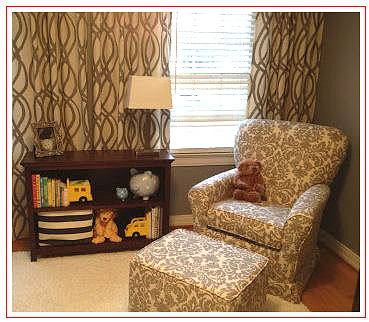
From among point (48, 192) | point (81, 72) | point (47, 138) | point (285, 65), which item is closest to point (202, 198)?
point (48, 192)

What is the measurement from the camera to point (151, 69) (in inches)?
119

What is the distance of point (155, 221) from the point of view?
2.98 meters

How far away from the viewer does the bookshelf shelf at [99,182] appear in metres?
2.69

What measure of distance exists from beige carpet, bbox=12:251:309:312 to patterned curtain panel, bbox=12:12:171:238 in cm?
52

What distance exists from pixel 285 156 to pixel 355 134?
1.67 feet

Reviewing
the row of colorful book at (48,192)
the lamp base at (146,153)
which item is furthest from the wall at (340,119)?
the row of colorful book at (48,192)

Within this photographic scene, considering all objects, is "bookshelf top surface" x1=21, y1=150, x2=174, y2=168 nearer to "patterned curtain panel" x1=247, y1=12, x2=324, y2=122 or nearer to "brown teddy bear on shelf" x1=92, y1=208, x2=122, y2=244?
"brown teddy bear on shelf" x1=92, y1=208, x2=122, y2=244

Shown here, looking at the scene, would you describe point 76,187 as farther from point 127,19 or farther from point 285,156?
point 285,156

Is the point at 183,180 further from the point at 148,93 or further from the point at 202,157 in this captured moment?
the point at 148,93

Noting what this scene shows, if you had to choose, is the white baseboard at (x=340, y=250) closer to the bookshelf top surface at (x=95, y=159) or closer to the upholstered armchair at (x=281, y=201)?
the upholstered armchair at (x=281, y=201)

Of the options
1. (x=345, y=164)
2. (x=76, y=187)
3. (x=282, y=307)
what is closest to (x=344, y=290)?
(x=282, y=307)

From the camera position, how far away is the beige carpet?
90.9 inches

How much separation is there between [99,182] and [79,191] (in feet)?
1.19

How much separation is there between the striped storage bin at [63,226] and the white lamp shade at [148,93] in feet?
2.65
